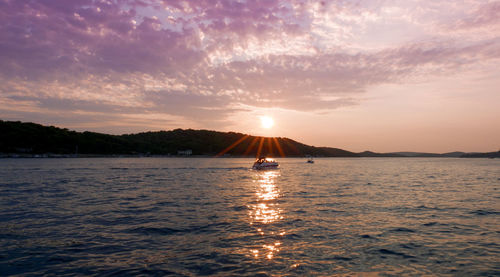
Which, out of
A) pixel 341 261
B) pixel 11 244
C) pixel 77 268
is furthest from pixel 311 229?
pixel 11 244

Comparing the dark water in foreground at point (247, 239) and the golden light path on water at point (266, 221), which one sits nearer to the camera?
the dark water in foreground at point (247, 239)

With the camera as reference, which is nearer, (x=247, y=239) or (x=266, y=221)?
(x=247, y=239)

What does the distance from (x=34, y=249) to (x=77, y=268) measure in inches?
162

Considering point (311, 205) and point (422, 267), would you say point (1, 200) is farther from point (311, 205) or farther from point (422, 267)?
point (422, 267)

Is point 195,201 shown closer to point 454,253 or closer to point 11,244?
point 11,244

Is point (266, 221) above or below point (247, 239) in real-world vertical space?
below

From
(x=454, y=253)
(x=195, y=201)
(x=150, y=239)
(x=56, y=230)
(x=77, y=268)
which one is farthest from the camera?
(x=195, y=201)

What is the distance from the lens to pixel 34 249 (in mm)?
14070

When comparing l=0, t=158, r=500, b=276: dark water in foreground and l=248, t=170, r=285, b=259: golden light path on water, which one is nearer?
l=0, t=158, r=500, b=276: dark water in foreground

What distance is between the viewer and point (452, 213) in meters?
24.1

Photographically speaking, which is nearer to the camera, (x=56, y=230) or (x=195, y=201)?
(x=56, y=230)

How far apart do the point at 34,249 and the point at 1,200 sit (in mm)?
21506

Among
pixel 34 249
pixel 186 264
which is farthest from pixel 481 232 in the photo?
pixel 34 249

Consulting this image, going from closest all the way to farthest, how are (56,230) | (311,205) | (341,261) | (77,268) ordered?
(77,268) → (341,261) → (56,230) → (311,205)
